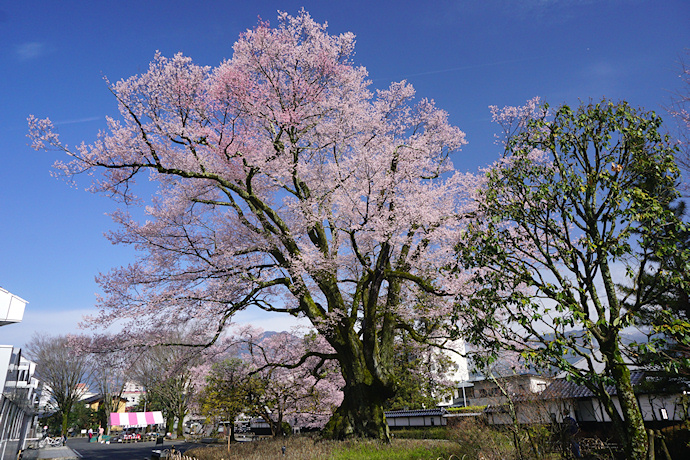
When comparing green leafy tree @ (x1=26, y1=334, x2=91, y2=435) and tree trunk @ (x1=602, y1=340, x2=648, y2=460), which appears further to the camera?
green leafy tree @ (x1=26, y1=334, x2=91, y2=435)

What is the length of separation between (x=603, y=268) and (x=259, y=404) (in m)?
16.4

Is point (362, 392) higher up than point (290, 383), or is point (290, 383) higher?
point (290, 383)

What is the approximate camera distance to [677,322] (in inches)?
215

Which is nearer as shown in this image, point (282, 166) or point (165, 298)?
point (165, 298)

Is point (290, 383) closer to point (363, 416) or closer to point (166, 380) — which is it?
point (363, 416)

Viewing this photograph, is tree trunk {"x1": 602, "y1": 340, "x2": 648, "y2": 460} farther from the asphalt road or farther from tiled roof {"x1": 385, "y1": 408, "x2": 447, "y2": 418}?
the asphalt road

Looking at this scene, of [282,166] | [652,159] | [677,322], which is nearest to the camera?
[677,322]

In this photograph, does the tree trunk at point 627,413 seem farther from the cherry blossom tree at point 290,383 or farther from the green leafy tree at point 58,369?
the green leafy tree at point 58,369

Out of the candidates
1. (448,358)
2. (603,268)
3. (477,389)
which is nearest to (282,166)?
(603,268)

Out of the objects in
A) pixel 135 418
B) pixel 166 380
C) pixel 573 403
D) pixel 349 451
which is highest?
pixel 166 380

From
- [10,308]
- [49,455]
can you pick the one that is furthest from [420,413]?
[49,455]

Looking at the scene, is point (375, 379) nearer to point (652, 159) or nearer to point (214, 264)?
point (214, 264)

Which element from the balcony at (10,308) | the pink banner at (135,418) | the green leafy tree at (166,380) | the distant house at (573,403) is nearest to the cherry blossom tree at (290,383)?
the distant house at (573,403)

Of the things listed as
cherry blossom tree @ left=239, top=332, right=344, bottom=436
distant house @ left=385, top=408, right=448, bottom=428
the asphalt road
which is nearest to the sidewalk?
the asphalt road
